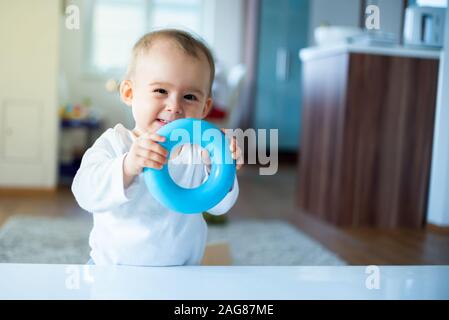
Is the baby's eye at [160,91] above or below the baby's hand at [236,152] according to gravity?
above

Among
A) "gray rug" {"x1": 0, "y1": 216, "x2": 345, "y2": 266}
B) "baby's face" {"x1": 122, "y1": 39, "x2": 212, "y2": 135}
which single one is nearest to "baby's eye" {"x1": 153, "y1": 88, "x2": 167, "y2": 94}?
"baby's face" {"x1": 122, "y1": 39, "x2": 212, "y2": 135}

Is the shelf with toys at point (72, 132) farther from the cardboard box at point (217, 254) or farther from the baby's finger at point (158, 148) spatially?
the baby's finger at point (158, 148)

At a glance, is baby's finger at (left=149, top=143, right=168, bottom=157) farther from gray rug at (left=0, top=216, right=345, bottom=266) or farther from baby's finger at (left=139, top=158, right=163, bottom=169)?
gray rug at (left=0, top=216, right=345, bottom=266)

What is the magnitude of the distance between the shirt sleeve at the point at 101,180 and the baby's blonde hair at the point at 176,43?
0.08m

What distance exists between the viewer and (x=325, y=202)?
183 centimetres

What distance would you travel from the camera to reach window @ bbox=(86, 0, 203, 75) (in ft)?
12.7

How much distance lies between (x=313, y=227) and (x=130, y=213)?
1.27 m

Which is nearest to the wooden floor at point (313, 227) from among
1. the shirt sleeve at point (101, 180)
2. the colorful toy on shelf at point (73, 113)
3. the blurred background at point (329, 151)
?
the blurred background at point (329, 151)

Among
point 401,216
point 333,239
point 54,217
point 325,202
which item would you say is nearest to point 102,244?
point 401,216

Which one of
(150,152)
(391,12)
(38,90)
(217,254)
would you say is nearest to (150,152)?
(150,152)

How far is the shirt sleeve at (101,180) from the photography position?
48 centimetres

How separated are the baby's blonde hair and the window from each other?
339 cm

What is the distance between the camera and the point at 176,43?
0.51 meters

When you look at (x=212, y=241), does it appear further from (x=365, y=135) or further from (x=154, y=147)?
(x=154, y=147)
